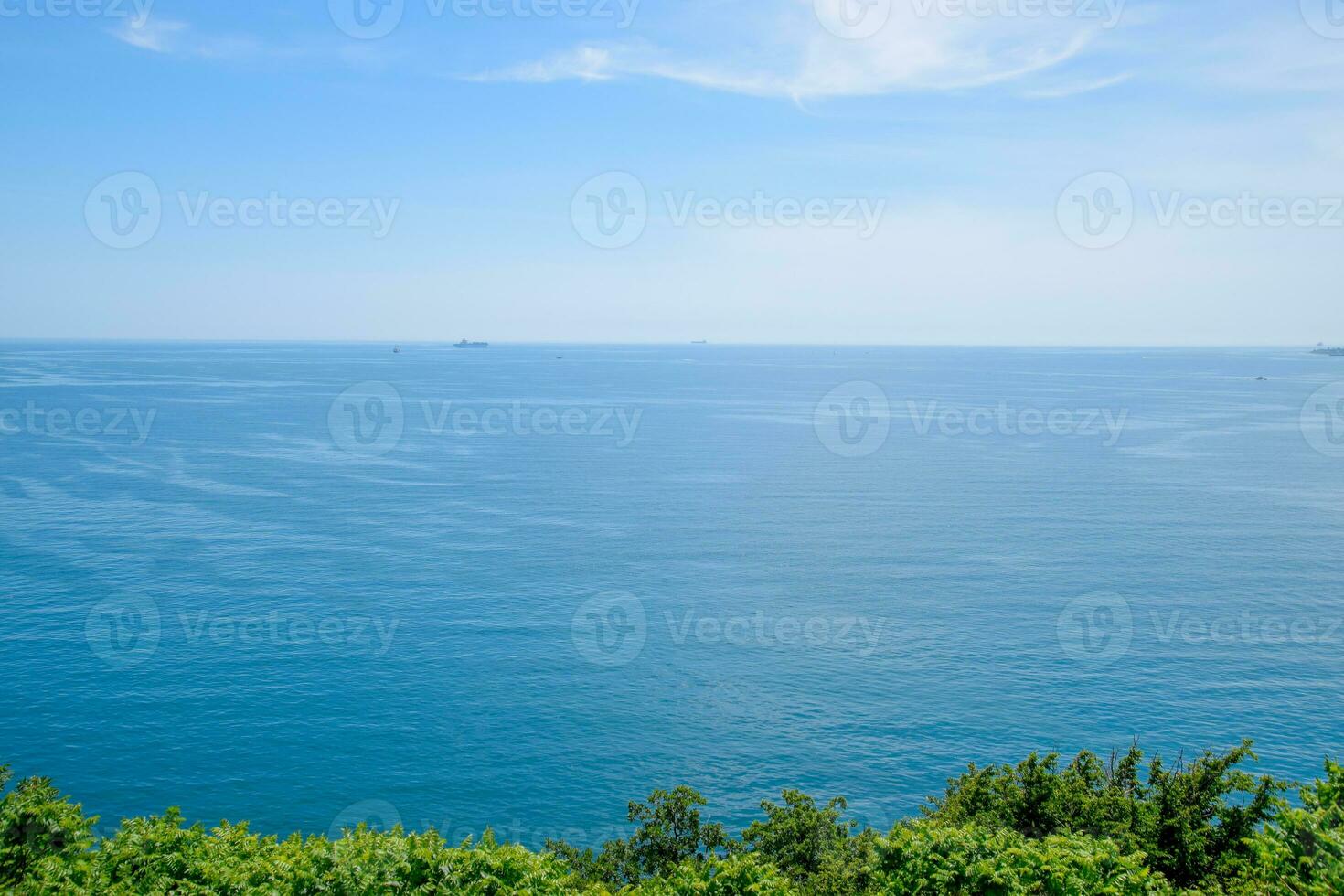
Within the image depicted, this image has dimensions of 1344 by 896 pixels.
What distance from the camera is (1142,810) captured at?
3444cm

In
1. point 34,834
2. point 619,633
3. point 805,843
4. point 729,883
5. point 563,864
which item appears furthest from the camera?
point 619,633

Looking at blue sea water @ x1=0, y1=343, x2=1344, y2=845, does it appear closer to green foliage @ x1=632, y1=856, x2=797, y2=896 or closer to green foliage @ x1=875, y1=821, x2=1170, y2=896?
green foliage @ x1=632, y1=856, x2=797, y2=896

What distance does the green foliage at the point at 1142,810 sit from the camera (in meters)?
32.8

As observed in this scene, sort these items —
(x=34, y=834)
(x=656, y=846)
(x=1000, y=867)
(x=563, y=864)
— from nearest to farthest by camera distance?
(x=1000, y=867), (x=563, y=864), (x=34, y=834), (x=656, y=846)

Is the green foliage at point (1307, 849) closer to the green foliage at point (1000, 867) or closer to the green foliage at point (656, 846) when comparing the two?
the green foliage at point (1000, 867)

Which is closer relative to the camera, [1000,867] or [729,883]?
[1000,867]

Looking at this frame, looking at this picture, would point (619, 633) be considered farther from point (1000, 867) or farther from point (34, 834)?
point (1000, 867)

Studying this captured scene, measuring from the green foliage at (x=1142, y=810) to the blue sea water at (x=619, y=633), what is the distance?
11.8 metres

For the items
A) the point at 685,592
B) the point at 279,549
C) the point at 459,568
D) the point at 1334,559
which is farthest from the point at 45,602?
the point at 1334,559

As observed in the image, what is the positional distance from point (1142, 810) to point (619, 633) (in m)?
42.8

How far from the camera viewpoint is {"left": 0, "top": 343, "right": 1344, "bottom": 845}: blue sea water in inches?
2037

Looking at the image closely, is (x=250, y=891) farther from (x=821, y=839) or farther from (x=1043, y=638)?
(x=1043, y=638)

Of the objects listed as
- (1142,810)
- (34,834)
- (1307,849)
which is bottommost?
(34,834)

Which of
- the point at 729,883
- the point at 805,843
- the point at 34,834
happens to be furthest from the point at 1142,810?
the point at 34,834
